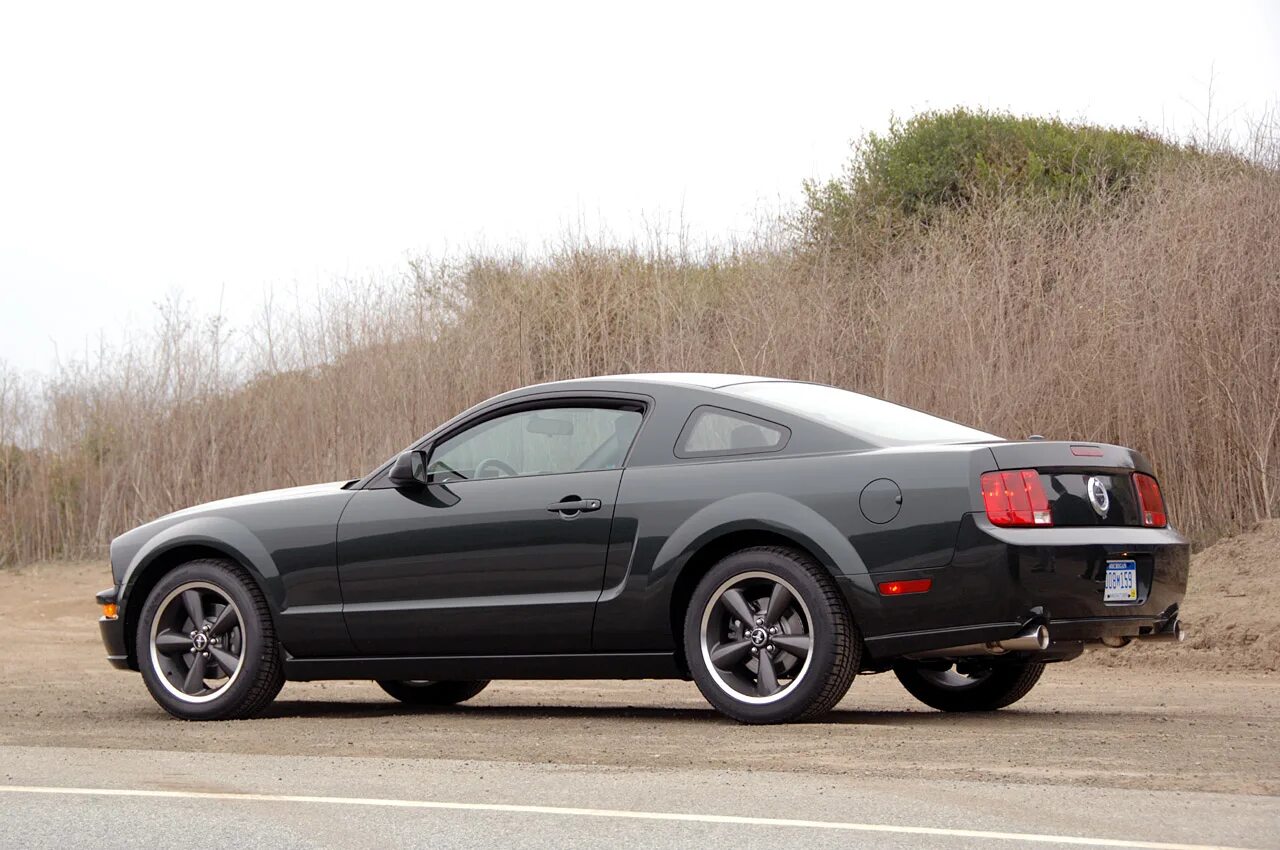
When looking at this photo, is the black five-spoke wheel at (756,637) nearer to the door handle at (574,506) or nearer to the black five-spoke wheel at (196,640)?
the door handle at (574,506)

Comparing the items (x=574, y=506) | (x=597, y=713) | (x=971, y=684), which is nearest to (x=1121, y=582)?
(x=971, y=684)

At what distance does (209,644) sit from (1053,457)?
13.6 ft

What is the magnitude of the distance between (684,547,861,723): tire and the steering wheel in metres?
1.24

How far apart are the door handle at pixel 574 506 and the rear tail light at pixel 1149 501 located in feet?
7.60

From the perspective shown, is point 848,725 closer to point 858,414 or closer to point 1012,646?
point 1012,646

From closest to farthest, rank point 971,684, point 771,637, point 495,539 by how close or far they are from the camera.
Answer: point 771,637, point 495,539, point 971,684

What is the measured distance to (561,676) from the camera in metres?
7.48

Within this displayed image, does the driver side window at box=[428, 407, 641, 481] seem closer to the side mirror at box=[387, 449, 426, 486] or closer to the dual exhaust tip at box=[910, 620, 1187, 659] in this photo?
the side mirror at box=[387, 449, 426, 486]

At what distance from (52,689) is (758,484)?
5.90 m

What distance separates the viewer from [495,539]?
7566 mm

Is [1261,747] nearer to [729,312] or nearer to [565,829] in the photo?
[565,829]

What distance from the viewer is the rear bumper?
6.52m

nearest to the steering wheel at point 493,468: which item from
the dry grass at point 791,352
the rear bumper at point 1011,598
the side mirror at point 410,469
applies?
the side mirror at point 410,469

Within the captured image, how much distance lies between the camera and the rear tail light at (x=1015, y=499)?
6.59m
